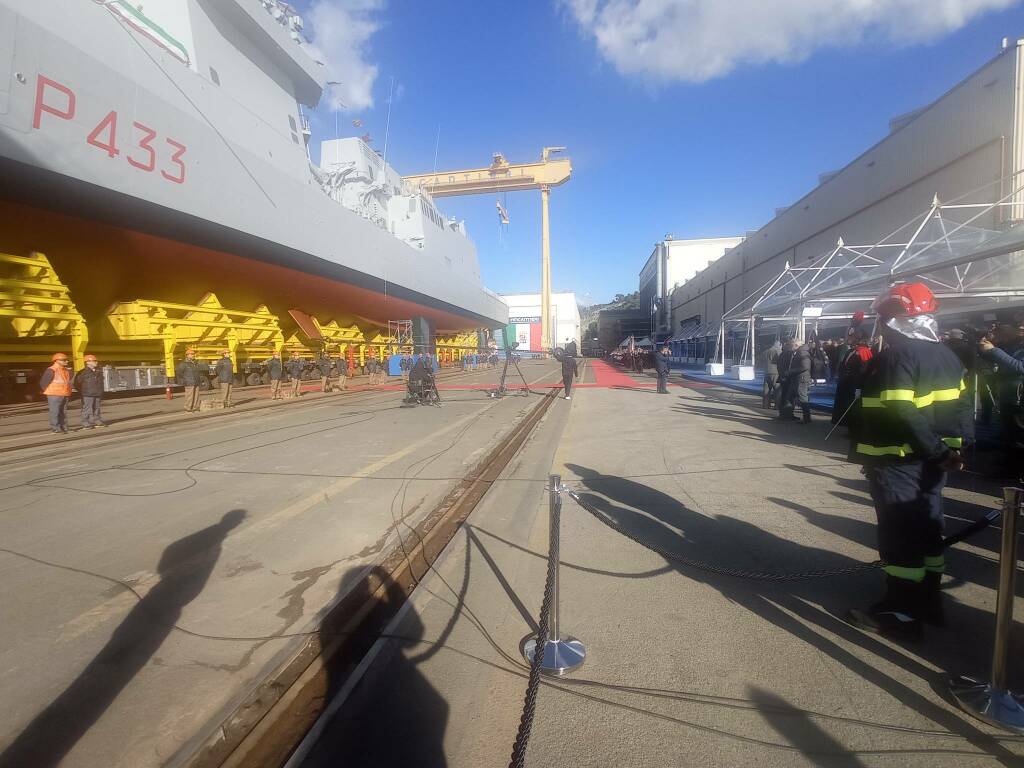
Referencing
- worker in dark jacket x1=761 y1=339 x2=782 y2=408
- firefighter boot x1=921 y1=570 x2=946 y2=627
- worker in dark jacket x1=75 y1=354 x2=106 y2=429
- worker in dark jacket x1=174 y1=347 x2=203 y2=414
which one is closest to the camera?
firefighter boot x1=921 y1=570 x2=946 y2=627

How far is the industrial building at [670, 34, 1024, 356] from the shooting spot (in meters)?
12.9

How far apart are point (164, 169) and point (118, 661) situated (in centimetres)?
1214

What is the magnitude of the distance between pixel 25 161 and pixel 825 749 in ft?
41.9

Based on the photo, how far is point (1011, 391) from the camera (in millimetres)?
5371

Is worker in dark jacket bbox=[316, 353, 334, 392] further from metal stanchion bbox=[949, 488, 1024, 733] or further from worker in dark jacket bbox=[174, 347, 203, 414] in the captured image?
metal stanchion bbox=[949, 488, 1024, 733]

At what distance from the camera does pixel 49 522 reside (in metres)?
4.38

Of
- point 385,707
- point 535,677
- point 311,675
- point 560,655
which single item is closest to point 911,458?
point 560,655

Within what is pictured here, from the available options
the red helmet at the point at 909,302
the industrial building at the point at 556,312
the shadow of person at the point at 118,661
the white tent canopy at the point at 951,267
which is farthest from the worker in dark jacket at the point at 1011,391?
the industrial building at the point at 556,312

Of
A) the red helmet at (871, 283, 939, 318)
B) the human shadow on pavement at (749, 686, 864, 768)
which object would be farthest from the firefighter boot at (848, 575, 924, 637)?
the red helmet at (871, 283, 939, 318)

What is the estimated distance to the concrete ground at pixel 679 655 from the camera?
6.03ft

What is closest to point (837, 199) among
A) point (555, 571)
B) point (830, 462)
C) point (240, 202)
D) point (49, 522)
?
point (830, 462)

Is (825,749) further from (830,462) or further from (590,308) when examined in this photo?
(590,308)

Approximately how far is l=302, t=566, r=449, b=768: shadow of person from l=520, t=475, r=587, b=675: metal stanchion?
498 mm

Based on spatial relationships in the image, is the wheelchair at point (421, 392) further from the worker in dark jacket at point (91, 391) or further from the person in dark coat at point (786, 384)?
the person in dark coat at point (786, 384)
